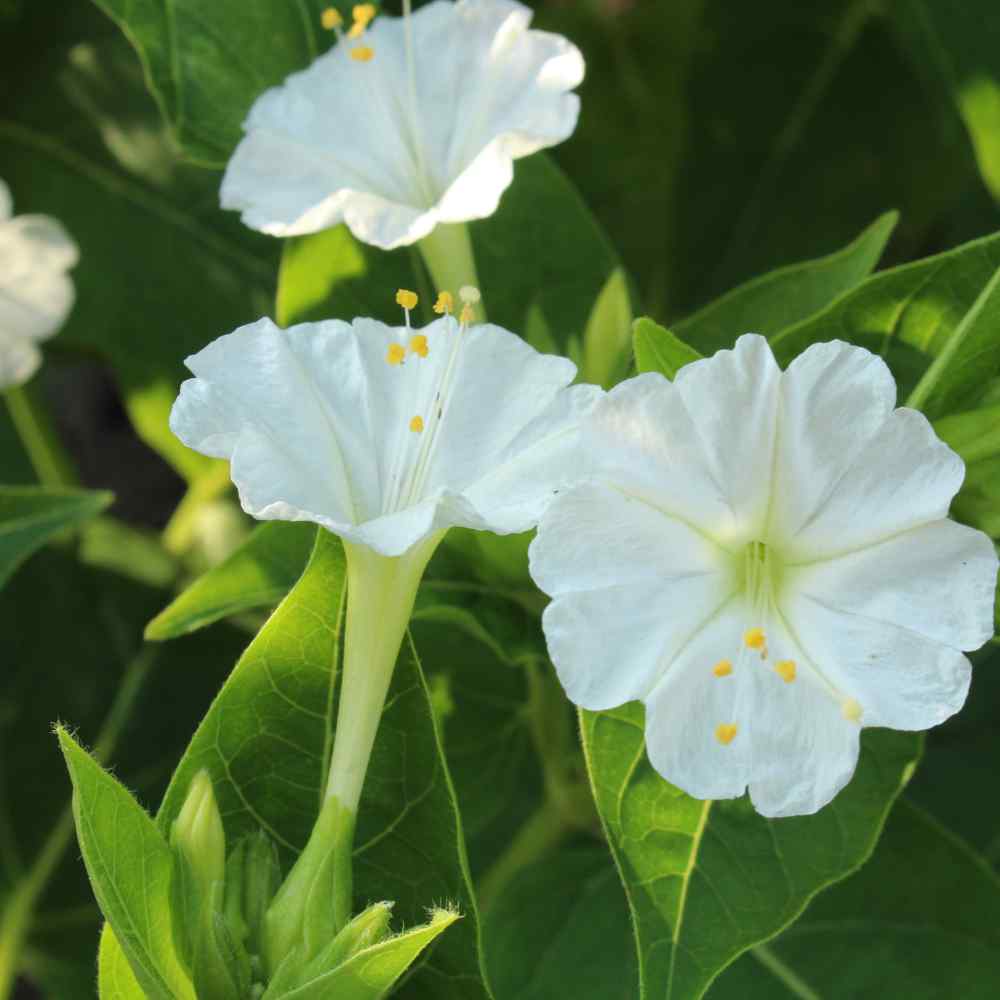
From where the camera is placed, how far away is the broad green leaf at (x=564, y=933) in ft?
4.68

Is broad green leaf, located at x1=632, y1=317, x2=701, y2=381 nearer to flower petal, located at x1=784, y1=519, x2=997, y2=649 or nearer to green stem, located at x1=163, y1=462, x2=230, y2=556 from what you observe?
flower petal, located at x1=784, y1=519, x2=997, y2=649

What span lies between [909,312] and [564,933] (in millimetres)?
668

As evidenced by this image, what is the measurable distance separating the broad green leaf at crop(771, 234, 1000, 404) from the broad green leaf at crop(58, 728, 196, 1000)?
22.0 inches

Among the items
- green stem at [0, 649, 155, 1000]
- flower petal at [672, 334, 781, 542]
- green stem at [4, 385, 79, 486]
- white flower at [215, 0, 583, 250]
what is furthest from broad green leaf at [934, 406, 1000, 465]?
green stem at [4, 385, 79, 486]

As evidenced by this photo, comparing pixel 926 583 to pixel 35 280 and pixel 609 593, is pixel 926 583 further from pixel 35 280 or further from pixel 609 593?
pixel 35 280

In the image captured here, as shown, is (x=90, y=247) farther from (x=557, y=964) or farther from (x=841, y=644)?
(x=841, y=644)

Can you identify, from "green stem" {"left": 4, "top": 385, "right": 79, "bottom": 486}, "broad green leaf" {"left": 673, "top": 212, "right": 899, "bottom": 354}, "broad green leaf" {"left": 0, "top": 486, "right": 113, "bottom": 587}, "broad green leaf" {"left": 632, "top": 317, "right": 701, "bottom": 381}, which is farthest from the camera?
"green stem" {"left": 4, "top": 385, "right": 79, "bottom": 486}

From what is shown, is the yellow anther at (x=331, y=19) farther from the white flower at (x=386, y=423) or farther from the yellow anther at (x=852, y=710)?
the yellow anther at (x=852, y=710)

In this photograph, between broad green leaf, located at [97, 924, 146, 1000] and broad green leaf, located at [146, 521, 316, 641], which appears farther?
broad green leaf, located at [146, 521, 316, 641]

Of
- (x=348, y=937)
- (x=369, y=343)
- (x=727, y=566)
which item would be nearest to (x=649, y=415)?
(x=727, y=566)

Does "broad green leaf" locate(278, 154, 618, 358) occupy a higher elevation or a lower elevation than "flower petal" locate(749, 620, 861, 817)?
higher

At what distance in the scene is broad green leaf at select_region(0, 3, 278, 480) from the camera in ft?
5.63

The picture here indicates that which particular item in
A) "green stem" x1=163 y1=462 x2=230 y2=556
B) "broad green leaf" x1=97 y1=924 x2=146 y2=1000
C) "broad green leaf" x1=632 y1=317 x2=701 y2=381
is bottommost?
"green stem" x1=163 y1=462 x2=230 y2=556

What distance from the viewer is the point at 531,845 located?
5.27 ft
